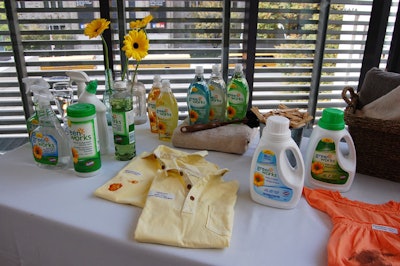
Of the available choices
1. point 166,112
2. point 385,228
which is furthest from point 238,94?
point 385,228

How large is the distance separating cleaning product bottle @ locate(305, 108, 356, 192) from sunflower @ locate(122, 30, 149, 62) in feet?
1.68

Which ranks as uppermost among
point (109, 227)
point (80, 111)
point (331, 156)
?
point (80, 111)

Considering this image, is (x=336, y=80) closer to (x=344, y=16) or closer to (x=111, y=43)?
(x=344, y=16)

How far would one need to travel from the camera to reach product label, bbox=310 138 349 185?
0.73m

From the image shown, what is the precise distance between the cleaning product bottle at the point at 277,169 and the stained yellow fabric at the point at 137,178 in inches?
8.6

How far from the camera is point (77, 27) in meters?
2.01

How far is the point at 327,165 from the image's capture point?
736 millimetres

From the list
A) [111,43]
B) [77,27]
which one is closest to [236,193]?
[111,43]

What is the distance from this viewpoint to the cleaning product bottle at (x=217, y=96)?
3.30 ft

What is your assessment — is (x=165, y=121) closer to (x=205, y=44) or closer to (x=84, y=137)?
(x=84, y=137)

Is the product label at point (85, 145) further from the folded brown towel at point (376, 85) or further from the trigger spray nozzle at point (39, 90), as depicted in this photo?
the folded brown towel at point (376, 85)

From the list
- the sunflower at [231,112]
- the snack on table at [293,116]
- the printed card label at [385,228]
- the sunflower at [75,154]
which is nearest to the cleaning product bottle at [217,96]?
the sunflower at [231,112]

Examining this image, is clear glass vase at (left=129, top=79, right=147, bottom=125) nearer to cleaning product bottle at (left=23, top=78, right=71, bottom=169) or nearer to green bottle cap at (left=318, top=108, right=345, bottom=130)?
cleaning product bottle at (left=23, top=78, right=71, bottom=169)

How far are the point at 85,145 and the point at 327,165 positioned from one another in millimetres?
591
